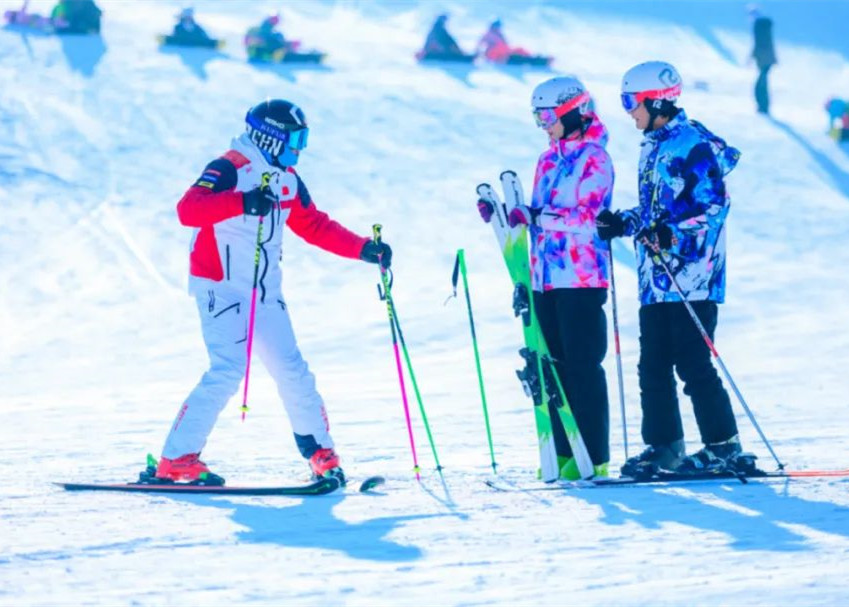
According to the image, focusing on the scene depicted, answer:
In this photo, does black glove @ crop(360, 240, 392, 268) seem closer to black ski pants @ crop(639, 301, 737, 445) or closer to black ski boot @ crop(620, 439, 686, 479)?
black ski pants @ crop(639, 301, 737, 445)

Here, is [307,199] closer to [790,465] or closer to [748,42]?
[790,465]

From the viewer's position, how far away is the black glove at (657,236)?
5207 millimetres

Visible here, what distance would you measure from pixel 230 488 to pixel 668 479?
157 centimetres

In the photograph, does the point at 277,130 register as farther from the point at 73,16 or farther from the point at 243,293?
the point at 73,16

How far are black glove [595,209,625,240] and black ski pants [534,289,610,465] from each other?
0.29 m

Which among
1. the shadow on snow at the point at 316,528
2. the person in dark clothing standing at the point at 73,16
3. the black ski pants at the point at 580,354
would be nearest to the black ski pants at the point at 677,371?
the black ski pants at the point at 580,354

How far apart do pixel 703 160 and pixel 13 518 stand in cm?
265

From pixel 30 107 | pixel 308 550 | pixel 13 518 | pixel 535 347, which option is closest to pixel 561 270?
pixel 535 347

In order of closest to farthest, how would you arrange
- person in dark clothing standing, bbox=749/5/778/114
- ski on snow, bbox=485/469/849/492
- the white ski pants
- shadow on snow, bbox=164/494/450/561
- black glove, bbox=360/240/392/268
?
shadow on snow, bbox=164/494/450/561, ski on snow, bbox=485/469/849/492, the white ski pants, black glove, bbox=360/240/392/268, person in dark clothing standing, bbox=749/5/778/114

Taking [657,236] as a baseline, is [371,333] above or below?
below

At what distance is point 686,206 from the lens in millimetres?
5242

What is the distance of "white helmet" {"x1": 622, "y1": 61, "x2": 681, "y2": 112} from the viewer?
530 cm

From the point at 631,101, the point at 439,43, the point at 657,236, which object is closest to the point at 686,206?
the point at 657,236

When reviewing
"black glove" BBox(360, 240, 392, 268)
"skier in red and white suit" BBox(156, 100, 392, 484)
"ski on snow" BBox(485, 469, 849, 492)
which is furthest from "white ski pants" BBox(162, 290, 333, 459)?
"ski on snow" BBox(485, 469, 849, 492)
